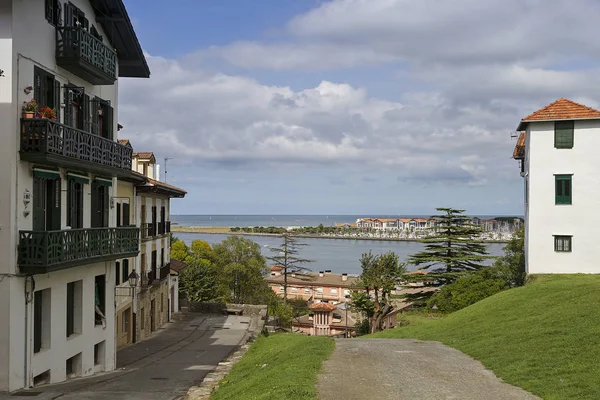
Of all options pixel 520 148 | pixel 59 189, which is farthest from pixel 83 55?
pixel 520 148

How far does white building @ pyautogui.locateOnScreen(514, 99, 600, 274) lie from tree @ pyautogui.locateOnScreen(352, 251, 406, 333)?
450 inches

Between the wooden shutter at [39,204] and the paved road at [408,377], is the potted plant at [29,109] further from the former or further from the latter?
the paved road at [408,377]

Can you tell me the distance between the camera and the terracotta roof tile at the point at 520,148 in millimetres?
43781

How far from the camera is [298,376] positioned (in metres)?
15.2

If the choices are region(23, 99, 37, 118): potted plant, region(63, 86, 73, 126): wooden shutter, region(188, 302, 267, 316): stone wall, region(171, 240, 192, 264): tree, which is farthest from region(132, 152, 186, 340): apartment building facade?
region(171, 240, 192, 264): tree

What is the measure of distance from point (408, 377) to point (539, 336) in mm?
5655

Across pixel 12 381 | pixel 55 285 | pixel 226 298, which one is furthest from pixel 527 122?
pixel 226 298

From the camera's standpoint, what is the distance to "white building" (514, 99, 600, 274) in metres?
35.6

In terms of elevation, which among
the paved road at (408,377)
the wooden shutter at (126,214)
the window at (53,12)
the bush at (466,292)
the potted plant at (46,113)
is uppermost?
the window at (53,12)

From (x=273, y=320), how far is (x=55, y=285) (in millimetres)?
26631

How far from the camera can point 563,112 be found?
35969 millimetres

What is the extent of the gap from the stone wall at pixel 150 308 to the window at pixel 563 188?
24111 mm

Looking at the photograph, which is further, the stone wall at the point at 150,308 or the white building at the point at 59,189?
the stone wall at the point at 150,308

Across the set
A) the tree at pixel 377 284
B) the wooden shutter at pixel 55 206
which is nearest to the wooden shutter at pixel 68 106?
the wooden shutter at pixel 55 206
